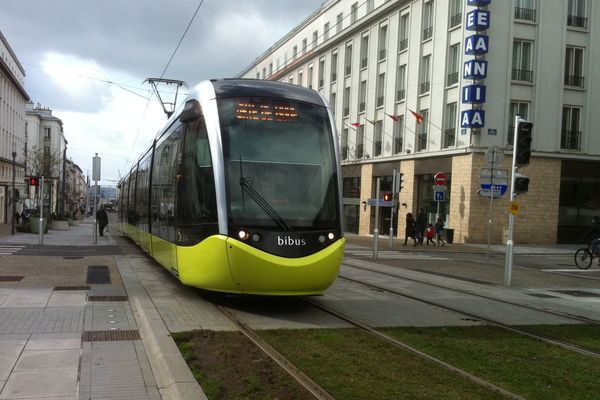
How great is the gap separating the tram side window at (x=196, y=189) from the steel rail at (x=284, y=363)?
1.43 m

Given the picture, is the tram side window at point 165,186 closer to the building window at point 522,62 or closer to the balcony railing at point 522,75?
the balcony railing at point 522,75

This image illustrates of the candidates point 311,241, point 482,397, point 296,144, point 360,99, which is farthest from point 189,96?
point 360,99

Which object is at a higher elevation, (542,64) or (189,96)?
(542,64)

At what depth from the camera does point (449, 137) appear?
3431 centimetres

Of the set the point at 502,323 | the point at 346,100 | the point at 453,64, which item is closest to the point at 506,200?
the point at 453,64

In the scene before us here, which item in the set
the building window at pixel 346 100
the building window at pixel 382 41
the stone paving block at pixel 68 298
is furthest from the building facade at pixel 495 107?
the stone paving block at pixel 68 298

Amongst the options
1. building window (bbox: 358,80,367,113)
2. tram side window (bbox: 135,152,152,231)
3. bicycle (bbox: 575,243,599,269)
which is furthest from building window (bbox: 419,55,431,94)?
tram side window (bbox: 135,152,152,231)

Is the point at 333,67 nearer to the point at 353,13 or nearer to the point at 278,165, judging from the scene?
the point at 353,13

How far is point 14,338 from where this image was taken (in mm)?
6824

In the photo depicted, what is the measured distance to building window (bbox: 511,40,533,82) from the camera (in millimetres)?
33312

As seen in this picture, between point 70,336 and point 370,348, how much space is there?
3.60m

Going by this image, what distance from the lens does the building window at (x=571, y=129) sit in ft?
113

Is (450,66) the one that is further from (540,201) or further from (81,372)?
(81,372)

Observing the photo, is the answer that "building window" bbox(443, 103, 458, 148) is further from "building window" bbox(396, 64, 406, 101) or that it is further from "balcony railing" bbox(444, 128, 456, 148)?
"building window" bbox(396, 64, 406, 101)
